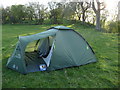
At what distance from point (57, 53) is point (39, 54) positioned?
1617 mm

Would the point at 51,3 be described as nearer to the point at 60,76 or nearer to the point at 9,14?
the point at 9,14

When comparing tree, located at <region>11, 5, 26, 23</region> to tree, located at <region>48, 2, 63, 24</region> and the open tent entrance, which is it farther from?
the open tent entrance

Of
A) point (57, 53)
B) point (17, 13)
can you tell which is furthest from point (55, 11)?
point (57, 53)

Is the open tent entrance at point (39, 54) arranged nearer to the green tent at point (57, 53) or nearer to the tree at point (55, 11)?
the green tent at point (57, 53)

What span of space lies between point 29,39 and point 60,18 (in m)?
21.0

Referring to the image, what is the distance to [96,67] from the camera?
4527 mm

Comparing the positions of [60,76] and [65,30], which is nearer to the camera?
[60,76]

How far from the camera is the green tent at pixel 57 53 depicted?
4.09 metres

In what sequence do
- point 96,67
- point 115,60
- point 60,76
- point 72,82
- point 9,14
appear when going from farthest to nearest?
1. point 9,14
2. point 115,60
3. point 96,67
4. point 60,76
5. point 72,82

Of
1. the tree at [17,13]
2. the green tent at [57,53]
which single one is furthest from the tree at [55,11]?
the green tent at [57,53]

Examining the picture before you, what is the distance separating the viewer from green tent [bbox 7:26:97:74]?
4.09m

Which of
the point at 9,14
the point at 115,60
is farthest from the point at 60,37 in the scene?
the point at 9,14

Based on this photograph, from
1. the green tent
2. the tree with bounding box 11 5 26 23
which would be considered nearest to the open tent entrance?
the green tent

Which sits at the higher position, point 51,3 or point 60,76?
point 51,3
